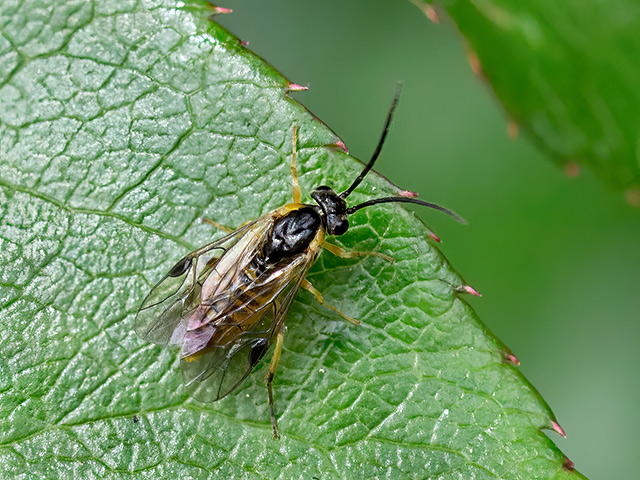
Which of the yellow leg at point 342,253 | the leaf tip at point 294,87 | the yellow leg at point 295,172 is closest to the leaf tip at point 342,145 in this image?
the yellow leg at point 295,172

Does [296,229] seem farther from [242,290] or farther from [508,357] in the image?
[508,357]

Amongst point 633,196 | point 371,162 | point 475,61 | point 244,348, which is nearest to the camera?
Result: point 371,162

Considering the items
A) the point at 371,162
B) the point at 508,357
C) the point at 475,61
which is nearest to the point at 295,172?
the point at 371,162

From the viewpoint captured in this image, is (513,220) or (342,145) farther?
(513,220)

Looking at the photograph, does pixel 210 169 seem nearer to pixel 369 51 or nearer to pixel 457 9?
pixel 457 9

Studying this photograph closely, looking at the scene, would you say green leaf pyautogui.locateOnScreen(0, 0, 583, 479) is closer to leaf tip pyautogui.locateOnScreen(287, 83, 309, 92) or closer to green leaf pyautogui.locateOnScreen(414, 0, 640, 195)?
leaf tip pyautogui.locateOnScreen(287, 83, 309, 92)
